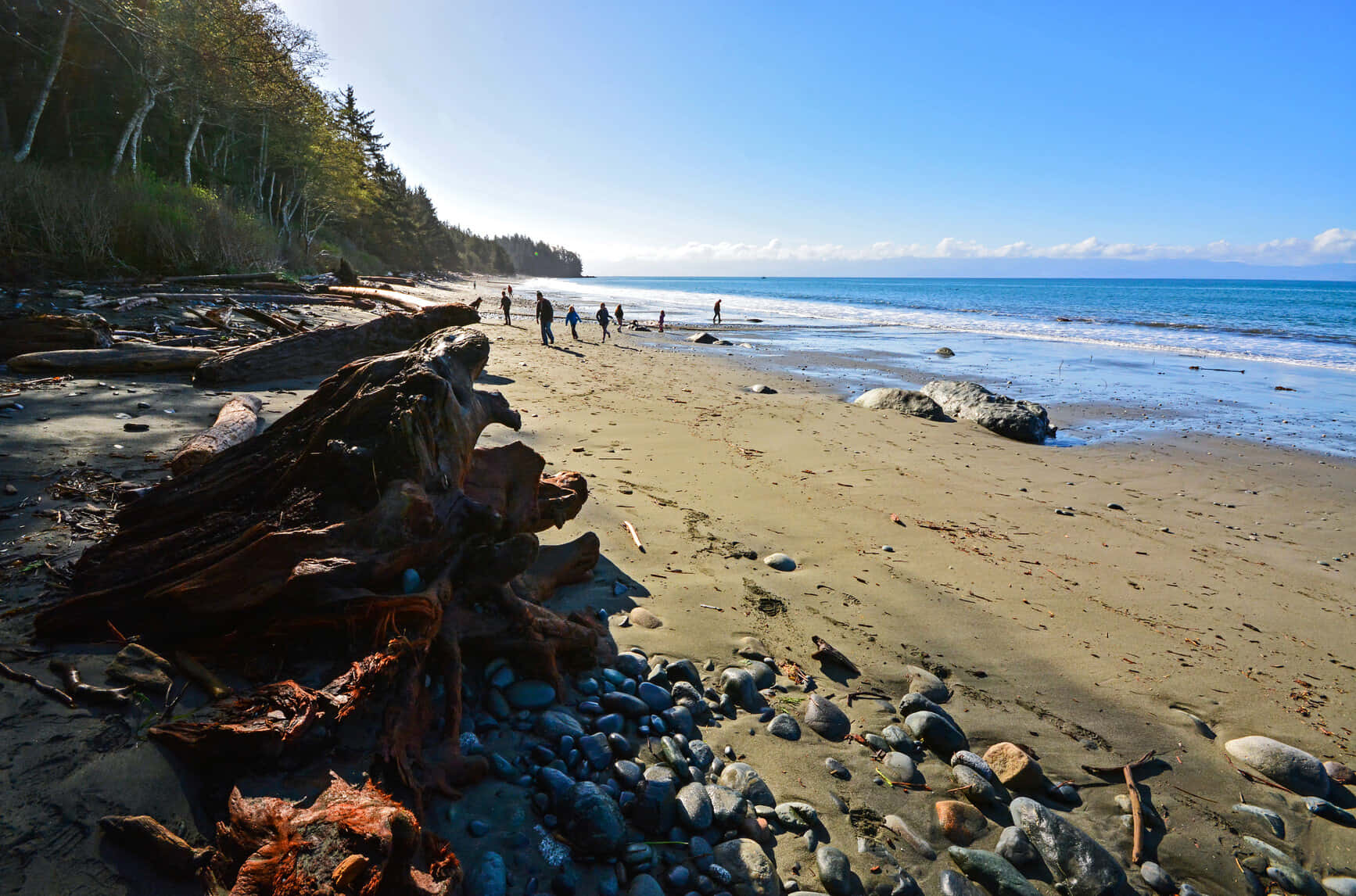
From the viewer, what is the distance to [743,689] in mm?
3514

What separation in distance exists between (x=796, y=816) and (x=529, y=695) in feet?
4.58

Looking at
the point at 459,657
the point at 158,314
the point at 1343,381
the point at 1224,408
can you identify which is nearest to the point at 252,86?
the point at 158,314

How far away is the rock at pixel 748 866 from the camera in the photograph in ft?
7.64

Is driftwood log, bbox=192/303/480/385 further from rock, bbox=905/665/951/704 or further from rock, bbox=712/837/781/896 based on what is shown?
rock, bbox=712/837/781/896

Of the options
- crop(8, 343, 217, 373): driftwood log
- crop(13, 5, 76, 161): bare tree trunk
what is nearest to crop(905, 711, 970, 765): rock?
crop(8, 343, 217, 373): driftwood log

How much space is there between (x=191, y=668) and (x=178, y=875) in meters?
0.82

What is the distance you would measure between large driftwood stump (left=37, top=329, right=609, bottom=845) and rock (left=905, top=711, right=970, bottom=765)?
190cm

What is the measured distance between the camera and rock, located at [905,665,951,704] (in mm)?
3764

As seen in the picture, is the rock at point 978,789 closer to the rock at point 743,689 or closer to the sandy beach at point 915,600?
the sandy beach at point 915,600

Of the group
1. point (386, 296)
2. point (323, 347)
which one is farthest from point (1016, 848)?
point (386, 296)

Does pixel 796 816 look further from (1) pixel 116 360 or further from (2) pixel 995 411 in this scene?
(2) pixel 995 411

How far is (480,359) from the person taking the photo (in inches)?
156

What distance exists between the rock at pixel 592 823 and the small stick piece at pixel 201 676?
1.35m

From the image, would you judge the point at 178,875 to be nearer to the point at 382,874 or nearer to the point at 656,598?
the point at 382,874
